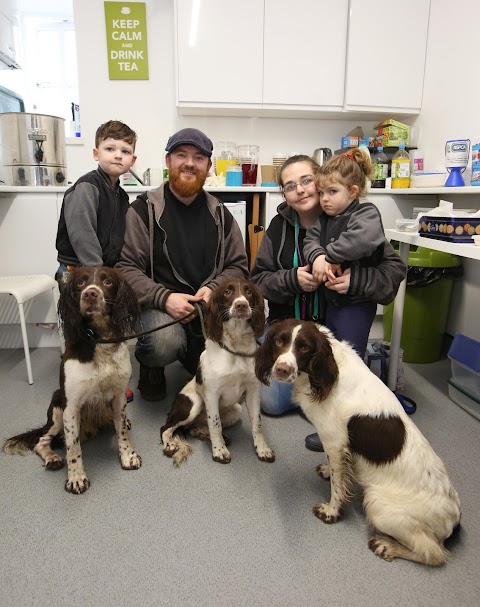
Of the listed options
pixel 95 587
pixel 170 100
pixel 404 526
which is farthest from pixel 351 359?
pixel 170 100

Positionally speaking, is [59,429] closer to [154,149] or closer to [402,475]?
[402,475]

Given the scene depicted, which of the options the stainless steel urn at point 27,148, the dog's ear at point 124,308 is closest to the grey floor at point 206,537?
the dog's ear at point 124,308

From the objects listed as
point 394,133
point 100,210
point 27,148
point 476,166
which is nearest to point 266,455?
point 100,210

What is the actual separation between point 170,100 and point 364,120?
1.67 meters

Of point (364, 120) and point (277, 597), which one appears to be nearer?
point (277, 597)

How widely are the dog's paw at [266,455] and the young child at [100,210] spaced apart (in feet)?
3.83

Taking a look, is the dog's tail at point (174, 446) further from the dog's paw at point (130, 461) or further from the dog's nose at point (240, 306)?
the dog's nose at point (240, 306)

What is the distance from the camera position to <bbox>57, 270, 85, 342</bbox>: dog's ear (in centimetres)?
157

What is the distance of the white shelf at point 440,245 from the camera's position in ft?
5.43

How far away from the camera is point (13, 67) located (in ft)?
12.9

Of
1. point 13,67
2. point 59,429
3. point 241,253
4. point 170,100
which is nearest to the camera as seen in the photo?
point 59,429

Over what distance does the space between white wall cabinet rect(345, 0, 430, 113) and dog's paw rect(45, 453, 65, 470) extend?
3106 millimetres

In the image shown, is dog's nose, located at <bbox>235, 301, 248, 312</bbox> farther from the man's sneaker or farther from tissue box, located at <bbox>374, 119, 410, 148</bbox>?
tissue box, located at <bbox>374, 119, 410, 148</bbox>

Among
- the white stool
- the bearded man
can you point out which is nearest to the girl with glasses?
the bearded man
